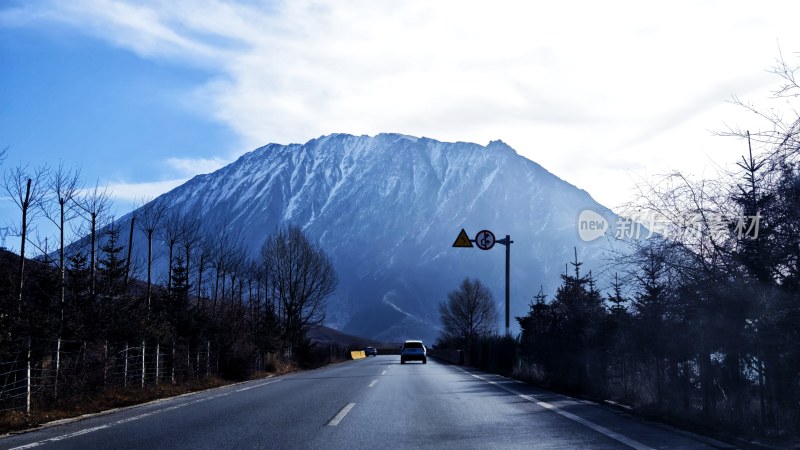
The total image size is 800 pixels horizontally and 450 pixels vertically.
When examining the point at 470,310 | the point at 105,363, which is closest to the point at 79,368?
the point at 105,363

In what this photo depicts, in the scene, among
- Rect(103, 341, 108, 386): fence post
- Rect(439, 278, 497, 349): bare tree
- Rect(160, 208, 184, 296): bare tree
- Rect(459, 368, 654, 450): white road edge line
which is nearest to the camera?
Rect(459, 368, 654, 450): white road edge line

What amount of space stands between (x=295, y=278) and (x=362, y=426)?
4929cm

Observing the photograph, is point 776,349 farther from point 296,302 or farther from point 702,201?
point 296,302

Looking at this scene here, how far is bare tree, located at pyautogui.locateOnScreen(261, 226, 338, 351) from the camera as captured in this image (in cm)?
5825

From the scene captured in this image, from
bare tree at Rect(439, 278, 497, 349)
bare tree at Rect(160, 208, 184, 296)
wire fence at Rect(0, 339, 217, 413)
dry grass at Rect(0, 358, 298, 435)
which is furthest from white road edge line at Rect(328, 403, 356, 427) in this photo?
bare tree at Rect(439, 278, 497, 349)

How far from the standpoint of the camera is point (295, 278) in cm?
5966

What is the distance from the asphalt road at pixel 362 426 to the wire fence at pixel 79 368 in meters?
1.87

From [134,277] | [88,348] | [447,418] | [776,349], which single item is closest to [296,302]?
[134,277]

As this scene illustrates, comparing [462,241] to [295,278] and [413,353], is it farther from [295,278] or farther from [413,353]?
[295,278]

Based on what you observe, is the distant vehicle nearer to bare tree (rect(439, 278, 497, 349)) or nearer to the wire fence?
the wire fence

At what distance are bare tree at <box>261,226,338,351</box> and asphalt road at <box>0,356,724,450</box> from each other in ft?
137

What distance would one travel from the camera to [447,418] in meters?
12.3

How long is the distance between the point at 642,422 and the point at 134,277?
16879mm

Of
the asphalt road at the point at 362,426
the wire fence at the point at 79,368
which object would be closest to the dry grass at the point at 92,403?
the wire fence at the point at 79,368
